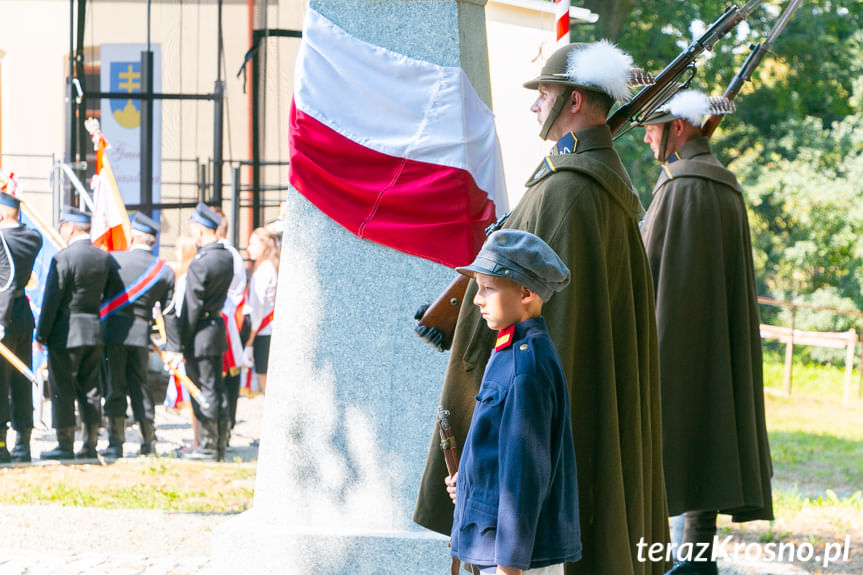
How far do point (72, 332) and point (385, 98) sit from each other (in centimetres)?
524

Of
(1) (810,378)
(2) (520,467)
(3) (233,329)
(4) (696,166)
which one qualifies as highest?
(4) (696,166)

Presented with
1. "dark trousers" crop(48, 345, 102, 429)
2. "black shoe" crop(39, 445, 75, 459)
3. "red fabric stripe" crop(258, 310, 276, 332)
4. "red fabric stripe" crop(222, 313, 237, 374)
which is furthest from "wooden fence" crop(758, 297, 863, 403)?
"black shoe" crop(39, 445, 75, 459)

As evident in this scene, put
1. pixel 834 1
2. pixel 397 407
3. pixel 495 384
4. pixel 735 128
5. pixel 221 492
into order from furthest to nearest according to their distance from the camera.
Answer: pixel 735 128 < pixel 834 1 < pixel 221 492 < pixel 397 407 < pixel 495 384

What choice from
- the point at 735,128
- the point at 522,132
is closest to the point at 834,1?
the point at 735,128

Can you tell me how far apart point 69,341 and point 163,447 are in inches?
56.6

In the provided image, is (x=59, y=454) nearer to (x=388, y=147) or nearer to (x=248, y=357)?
(x=248, y=357)

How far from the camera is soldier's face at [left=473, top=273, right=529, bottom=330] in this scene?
301 centimetres

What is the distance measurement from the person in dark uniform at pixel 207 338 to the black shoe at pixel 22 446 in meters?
1.24

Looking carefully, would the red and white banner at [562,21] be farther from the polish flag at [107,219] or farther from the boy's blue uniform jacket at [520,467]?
the polish flag at [107,219]

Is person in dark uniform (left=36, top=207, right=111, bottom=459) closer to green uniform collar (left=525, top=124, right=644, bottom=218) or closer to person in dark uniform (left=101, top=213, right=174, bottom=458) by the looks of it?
person in dark uniform (left=101, top=213, right=174, bottom=458)

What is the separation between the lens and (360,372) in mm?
4883

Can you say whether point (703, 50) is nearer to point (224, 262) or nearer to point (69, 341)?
point (224, 262)

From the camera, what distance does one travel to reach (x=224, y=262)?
31.3 ft

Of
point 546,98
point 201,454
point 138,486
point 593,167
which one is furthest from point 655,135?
point 201,454
